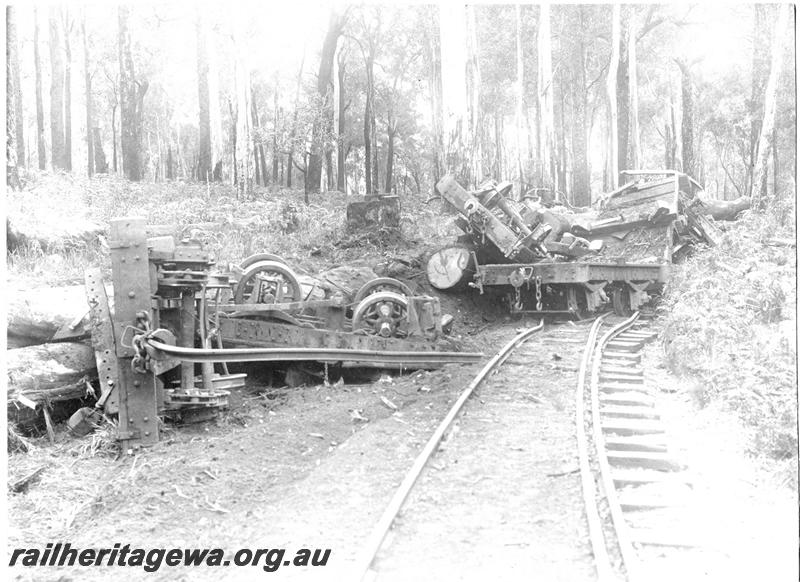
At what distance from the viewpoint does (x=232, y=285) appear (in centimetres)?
783

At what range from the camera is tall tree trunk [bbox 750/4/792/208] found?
8.27 m

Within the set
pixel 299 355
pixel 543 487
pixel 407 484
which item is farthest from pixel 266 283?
pixel 543 487

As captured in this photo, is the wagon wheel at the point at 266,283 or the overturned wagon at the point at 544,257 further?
the overturned wagon at the point at 544,257

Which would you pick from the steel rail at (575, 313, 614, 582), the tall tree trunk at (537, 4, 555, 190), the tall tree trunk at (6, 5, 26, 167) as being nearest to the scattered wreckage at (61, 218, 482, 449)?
the steel rail at (575, 313, 614, 582)

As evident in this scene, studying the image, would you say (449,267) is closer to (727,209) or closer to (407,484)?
(407,484)

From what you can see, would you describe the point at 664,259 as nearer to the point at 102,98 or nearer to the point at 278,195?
the point at 278,195

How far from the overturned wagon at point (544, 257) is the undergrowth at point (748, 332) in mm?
1341

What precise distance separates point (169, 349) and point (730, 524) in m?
3.95

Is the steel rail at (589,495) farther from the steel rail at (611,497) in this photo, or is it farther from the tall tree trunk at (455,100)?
the tall tree trunk at (455,100)

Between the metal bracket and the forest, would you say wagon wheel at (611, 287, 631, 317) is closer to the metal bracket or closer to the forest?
the metal bracket

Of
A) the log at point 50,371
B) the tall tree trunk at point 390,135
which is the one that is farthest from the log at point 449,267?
the tall tree trunk at point 390,135

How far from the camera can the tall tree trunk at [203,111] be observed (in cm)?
2111

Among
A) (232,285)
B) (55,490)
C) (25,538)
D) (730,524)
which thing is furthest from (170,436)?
(730,524)

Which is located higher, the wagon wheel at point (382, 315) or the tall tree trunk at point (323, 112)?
the tall tree trunk at point (323, 112)
